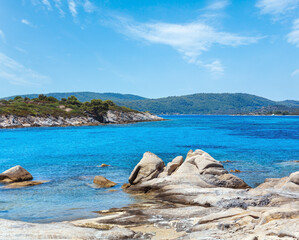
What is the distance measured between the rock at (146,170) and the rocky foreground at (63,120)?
112528 millimetres

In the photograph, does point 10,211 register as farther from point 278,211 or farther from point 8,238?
point 278,211

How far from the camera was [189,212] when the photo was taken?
682 inches

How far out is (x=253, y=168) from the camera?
3550 cm

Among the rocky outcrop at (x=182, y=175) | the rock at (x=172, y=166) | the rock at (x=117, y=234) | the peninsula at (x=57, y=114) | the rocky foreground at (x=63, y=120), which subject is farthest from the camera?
the peninsula at (x=57, y=114)

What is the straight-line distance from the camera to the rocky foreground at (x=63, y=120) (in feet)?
413

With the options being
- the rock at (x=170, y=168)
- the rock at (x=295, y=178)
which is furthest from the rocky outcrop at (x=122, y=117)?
the rock at (x=295, y=178)

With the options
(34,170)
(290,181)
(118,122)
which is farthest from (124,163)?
(118,122)

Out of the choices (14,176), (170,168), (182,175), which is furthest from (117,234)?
(14,176)

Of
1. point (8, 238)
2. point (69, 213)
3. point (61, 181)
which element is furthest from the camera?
point (61, 181)

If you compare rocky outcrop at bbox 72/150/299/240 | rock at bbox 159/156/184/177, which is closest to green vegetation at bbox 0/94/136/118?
rock at bbox 159/156/184/177

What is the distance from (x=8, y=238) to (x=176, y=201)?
1184 centimetres

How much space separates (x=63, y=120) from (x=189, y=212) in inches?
5378

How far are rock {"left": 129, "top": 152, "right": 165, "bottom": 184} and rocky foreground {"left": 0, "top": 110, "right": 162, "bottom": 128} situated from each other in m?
113

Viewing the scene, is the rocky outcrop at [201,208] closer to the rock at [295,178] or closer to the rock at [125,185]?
the rock at [295,178]
